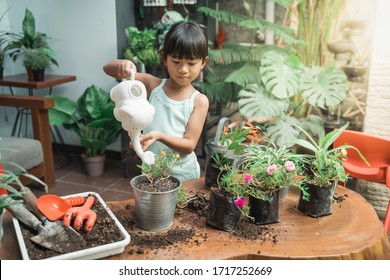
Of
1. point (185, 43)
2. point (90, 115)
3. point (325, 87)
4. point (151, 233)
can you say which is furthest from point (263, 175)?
point (90, 115)

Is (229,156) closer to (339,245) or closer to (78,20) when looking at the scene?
(339,245)

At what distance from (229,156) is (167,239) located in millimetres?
371

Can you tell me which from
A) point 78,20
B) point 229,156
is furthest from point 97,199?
point 78,20

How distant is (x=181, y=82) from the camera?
1.31 m

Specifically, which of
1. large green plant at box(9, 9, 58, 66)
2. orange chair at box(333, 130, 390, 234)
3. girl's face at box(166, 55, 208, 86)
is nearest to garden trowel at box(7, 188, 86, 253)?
girl's face at box(166, 55, 208, 86)

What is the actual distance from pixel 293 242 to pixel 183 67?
24.8 inches

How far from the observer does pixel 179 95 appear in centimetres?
143

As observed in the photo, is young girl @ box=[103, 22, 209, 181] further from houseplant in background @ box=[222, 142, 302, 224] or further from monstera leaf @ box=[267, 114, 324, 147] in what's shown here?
monstera leaf @ box=[267, 114, 324, 147]

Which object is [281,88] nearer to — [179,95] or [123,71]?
[179,95]

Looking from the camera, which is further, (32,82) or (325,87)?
(32,82)

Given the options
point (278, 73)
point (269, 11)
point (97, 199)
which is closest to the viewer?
point (97, 199)

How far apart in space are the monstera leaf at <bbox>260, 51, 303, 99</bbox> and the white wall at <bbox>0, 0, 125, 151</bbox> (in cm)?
141

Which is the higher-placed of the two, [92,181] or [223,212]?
[223,212]

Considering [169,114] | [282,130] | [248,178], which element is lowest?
[282,130]
